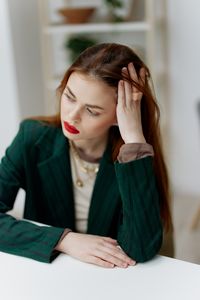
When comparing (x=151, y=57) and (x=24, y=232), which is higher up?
(x=151, y=57)

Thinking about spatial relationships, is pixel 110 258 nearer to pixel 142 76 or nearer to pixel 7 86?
pixel 142 76

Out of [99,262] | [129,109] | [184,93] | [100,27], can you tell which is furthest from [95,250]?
[184,93]

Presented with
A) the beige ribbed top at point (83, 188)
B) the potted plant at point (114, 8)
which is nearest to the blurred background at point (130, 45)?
the potted plant at point (114, 8)

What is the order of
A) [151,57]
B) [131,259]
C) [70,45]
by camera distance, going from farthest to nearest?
1. [70,45]
2. [151,57]
3. [131,259]

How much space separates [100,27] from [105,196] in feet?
4.63

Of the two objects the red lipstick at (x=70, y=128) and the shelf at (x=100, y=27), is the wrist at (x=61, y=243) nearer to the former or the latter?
the red lipstick at (x=70, y=128)

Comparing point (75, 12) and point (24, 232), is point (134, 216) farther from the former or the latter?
point (75, 12)

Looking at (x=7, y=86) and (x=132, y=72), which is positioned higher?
(x=132, y=72)

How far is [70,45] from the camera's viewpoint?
2.48 m

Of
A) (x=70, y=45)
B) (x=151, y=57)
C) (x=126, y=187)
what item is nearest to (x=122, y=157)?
(x=126, y=187)

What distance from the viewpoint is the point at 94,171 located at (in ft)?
4.10

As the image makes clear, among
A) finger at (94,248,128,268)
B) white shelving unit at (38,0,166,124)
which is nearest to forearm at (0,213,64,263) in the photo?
finger at (94,248,128,268)

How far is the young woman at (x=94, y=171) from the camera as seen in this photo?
996 millimetres

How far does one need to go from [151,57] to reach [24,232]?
59.1 inches
